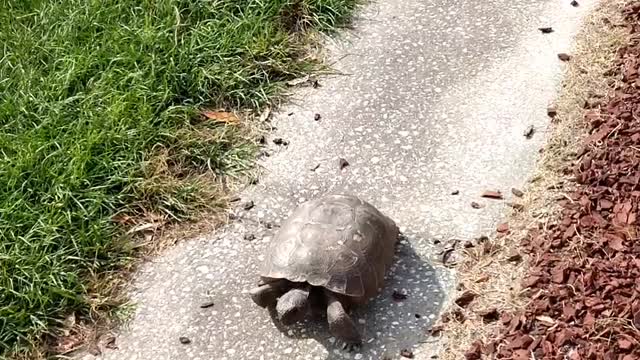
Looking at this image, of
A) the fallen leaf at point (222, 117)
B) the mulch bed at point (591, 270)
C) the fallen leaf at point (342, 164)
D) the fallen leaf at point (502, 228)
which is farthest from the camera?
the fallen leaf at point (222, 117)

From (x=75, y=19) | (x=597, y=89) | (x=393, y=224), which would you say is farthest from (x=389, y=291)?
(x=75, y=19)

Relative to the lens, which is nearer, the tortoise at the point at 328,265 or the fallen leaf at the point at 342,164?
the tortoise at the point at 328,265

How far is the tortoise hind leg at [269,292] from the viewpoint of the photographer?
368 centimetres

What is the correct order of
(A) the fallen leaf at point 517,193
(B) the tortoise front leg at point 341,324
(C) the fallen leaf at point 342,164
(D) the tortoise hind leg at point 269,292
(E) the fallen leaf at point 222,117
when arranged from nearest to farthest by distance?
(B) the tortoise front leg at point 341,324 < (D) the tortoise hind leg at point 269,292 < (A) the fallen leaf at point 517,193 < (C) the fallen leaf at point 342,164 < (E) the fallen leaf at point 222,117

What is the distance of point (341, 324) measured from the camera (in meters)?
Answer: 3.52

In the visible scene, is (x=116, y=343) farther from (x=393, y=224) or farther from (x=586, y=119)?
(x=586, y=119)

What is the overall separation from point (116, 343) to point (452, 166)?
6.02ft

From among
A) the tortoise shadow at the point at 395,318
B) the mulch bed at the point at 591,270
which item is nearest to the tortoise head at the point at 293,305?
the tortoise shadow at the point at 395,318

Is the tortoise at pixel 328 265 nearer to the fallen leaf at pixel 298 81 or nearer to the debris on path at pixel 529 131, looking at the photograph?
the debris on path at pixel 529 131

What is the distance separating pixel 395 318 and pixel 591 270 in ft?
2.67

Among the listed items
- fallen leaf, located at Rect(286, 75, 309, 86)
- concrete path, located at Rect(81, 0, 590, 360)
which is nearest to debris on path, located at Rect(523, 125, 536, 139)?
concrete path, located at Rect(81, 0, 590, 360)

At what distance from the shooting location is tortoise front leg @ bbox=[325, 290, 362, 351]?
3516mm

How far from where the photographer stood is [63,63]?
4.95m

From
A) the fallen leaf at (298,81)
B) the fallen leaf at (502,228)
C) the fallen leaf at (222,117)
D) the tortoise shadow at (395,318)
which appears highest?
the fallen leaf at (502,228)
